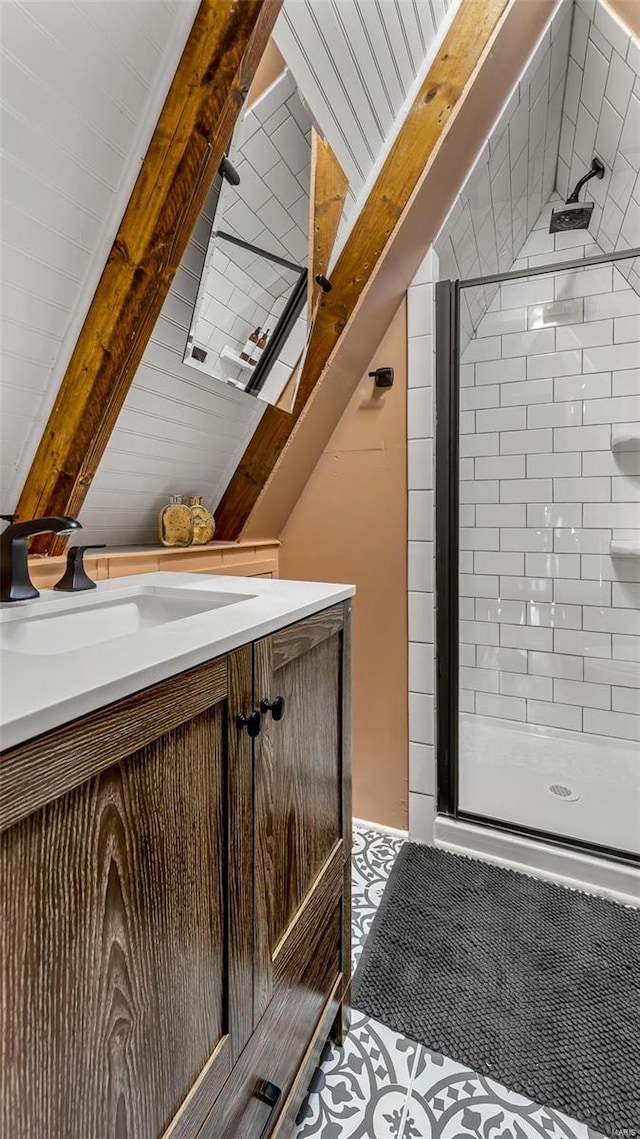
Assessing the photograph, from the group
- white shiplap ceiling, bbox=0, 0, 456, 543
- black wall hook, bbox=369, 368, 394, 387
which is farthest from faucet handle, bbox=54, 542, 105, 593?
black wall hook, bbox=369, 368, 394, 387

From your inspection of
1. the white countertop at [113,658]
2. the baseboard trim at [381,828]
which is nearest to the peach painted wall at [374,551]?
the baseboard trim at [381,828]

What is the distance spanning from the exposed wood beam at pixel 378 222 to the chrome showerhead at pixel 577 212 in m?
0.74

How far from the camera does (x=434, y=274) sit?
5.89 ft

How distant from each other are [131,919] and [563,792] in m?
1.88

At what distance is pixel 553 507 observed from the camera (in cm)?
225

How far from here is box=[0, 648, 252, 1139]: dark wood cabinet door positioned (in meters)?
0.45

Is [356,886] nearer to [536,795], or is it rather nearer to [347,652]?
[536,795]

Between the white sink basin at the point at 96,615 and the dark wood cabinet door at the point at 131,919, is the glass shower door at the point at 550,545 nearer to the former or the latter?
the white sink basin at the point at 96,615

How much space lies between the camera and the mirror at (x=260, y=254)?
3.56 feet

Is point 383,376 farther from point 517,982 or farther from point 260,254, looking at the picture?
point 517,982

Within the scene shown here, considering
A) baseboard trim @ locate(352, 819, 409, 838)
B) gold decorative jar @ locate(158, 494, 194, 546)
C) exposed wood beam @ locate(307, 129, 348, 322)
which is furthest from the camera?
baseboard trim @ locate(352, 819, 409, 838)

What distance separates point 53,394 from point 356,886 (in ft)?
5.19

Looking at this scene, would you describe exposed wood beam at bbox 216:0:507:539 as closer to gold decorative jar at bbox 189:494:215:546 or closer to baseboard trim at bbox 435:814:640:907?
gold decorative jar at bbox 189:494:215:546

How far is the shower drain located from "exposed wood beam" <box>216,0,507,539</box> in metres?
1.50
